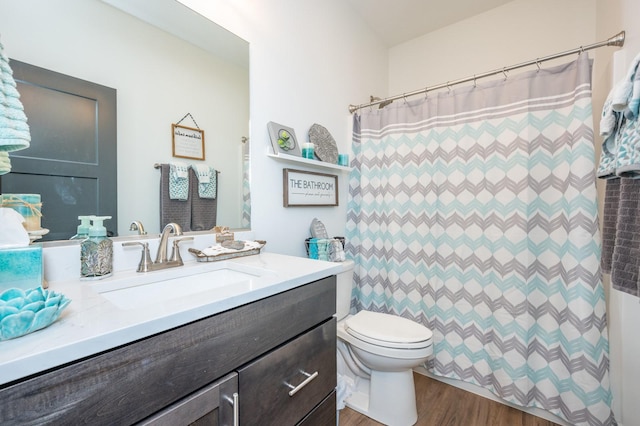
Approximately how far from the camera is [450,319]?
1749 mm

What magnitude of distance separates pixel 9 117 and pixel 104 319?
1.58ft

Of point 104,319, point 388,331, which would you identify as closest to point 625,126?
point 388,331

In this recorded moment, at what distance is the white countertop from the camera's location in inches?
16.1

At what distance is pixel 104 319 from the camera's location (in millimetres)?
533

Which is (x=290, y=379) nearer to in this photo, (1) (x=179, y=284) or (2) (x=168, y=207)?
(1) (x=179, y=284)

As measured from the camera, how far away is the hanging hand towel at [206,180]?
48.2 inches

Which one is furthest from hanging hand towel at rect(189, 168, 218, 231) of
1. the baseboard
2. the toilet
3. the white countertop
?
the baseboard

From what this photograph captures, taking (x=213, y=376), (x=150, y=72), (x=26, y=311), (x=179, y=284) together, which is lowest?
(x=213, y=376)

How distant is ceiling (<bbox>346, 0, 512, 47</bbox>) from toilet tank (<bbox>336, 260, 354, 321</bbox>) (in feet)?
6.24

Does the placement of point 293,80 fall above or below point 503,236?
above

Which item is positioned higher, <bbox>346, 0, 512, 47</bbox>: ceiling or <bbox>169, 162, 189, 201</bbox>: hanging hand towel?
<bbox>346, 0, 512, 47</bbox>: ceiling

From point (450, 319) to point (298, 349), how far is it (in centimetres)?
128

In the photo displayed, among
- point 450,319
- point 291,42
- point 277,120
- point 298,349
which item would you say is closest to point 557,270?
point 450,319

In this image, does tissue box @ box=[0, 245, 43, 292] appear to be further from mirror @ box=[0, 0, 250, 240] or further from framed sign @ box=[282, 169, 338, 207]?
framed sign @ box=[282, 169, 338, 207]
